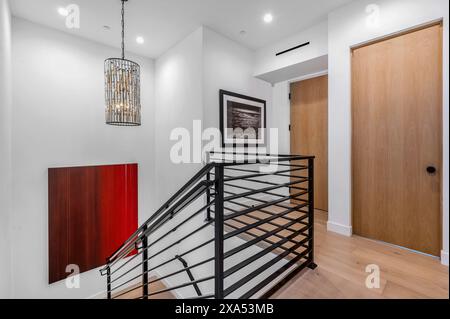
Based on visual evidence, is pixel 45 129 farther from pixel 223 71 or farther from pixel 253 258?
pixel 253 258

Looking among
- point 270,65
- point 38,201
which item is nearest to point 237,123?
point 270,65

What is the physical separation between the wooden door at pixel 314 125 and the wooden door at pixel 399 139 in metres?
0.98

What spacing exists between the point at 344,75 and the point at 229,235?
2173mm

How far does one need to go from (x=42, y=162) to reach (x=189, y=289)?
2.74 meters

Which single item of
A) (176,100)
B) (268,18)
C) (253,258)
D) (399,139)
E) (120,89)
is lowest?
(253,258)

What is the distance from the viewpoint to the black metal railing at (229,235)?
4.30ft

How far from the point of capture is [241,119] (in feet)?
10.4

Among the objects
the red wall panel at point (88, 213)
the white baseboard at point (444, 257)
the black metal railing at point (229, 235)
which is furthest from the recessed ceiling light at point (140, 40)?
the white baseboard at point (444, 257)

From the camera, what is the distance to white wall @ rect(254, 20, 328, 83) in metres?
2.62

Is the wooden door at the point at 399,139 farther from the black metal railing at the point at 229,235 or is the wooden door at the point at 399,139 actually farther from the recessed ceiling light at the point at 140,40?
the recessed ceiling light at the point at 140,40

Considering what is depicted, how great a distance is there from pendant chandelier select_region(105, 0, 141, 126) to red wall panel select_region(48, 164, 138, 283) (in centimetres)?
137

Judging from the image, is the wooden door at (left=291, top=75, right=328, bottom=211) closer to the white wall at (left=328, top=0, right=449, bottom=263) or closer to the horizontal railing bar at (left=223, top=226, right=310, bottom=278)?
the white wall at (left=328, top=0, right=449, bottom=263)

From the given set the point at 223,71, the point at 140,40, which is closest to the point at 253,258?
the point at 223,71

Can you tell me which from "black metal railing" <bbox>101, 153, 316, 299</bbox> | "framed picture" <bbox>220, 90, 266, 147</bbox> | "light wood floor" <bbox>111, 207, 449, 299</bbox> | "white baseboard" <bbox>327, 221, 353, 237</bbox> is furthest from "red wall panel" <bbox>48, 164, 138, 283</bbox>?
"white baseboard" <bbox>327, 221, 353, 237</bbox>
